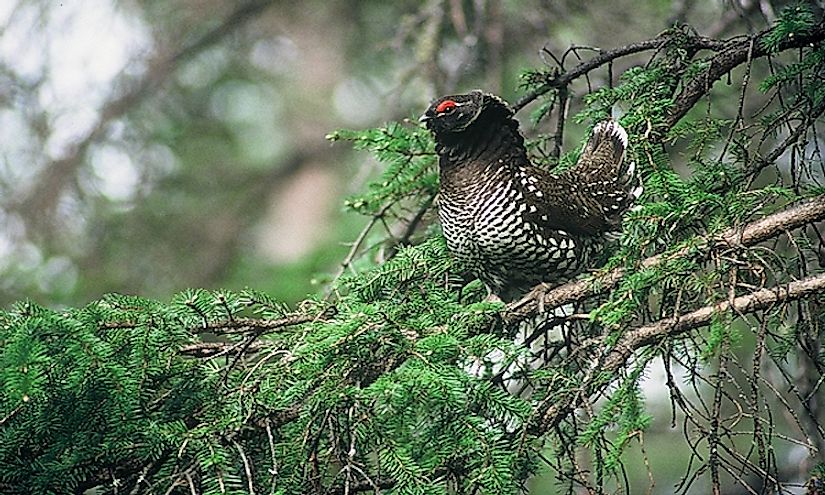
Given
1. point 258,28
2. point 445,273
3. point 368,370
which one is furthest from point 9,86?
point 368,370

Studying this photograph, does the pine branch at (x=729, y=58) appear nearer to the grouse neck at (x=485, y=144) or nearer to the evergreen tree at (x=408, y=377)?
the evergreen tree at (x=408, y=377)

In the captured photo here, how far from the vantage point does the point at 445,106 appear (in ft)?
12.1

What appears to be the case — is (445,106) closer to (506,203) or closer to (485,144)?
(485,144)

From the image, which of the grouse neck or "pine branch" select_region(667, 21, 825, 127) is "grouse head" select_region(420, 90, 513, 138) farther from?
"pine branch" select_region(667, 21, 825, 127)

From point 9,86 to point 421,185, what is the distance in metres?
5.49

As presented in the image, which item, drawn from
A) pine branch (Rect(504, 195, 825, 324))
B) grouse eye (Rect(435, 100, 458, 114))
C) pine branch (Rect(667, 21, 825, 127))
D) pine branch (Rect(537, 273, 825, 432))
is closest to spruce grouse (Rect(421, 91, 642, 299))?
grouse eye (Rect(435, 100, 458, 114))

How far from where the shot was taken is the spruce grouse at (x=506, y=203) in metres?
3.56

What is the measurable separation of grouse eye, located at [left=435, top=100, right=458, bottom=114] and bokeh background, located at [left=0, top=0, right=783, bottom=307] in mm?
1074

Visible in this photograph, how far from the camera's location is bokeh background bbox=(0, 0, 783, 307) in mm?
6129

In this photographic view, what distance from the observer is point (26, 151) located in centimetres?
840

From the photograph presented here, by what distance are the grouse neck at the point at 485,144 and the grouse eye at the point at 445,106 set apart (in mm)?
109

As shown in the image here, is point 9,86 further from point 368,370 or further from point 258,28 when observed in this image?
point 368,370

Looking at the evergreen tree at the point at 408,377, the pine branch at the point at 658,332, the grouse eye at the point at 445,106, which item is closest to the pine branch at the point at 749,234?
the evergreen tree at the point at 408,377

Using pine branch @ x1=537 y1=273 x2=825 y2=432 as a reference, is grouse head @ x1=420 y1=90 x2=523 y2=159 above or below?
above
